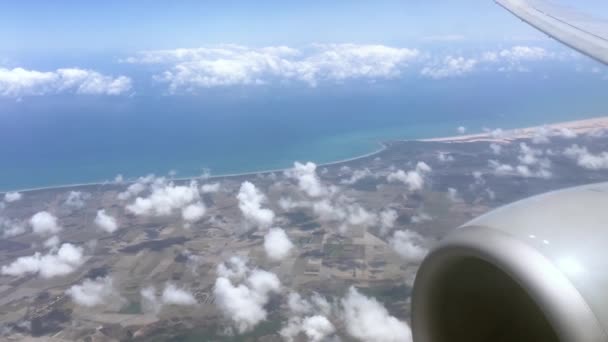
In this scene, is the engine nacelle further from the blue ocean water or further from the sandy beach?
the sandy beach

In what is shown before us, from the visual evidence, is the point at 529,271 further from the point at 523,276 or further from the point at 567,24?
the point at 567,24

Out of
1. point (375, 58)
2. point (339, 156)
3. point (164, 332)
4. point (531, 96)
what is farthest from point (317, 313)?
point (375, 58)

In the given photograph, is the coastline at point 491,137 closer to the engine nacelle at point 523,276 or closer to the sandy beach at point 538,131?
the sandy beach at point 538,131

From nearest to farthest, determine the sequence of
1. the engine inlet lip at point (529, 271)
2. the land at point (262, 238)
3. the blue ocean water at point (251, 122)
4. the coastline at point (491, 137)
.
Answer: the engine inlet lip at point (529, 271), the land at point (262, 238), the coastline at point (491, 137), the blue ocean water at point (251, 122)

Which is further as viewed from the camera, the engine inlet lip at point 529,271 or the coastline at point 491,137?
the coastline at point 491,137

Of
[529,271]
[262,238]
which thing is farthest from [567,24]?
[262,238]

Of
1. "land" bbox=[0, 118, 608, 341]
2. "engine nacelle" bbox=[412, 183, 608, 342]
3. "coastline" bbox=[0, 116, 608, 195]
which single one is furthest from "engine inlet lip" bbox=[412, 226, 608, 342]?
"coastline" bbox=[0, 116, 608, 195]

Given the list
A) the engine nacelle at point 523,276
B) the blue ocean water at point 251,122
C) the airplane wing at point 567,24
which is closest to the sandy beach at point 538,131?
the blue ocean water at point 251,122
